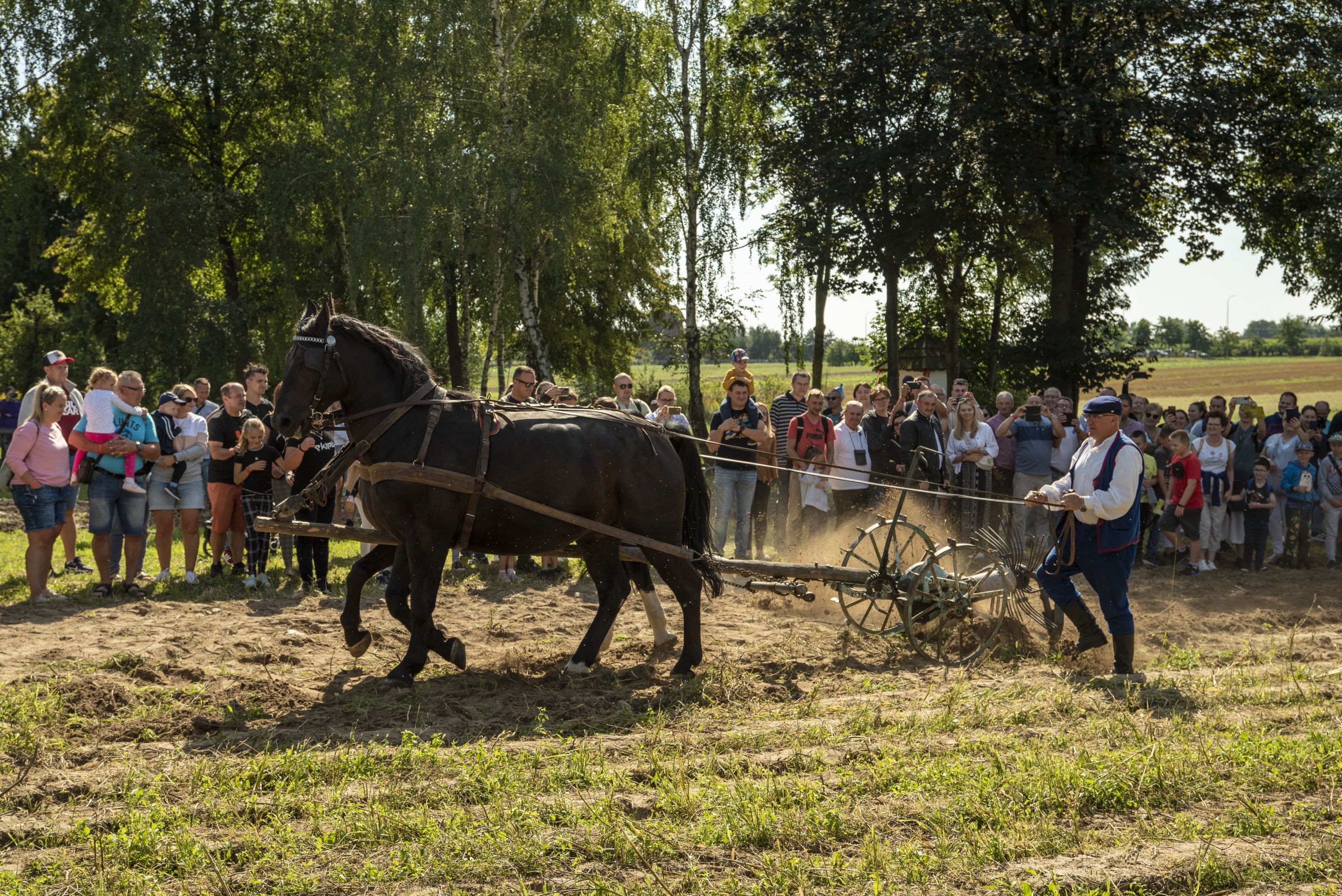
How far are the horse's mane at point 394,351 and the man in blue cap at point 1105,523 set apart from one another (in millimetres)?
4080

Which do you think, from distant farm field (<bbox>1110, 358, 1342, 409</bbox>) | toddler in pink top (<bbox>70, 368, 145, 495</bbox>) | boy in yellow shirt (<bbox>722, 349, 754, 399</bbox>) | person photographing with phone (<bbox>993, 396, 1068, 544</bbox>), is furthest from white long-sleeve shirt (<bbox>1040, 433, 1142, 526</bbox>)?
distant farm field (<bbox>1110, 358, 1342, 409</bbox>)

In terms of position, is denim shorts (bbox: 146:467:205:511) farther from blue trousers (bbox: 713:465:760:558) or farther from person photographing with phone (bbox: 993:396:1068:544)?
person photographing with phone (bbox: 993:396:1068:544)

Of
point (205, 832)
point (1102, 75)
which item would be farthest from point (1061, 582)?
point (1102, 75)

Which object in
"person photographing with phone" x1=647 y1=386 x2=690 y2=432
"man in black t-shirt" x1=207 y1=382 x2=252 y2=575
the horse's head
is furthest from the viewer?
"person photographing with phone" x1=647 y1=386 x2=690 y2=432

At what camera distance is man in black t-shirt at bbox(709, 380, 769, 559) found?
36.8 feet

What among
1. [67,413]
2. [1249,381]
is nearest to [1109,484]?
[67,413]

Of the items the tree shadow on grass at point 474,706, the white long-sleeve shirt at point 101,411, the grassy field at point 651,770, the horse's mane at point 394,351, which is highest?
the horse's mane at point 394,351

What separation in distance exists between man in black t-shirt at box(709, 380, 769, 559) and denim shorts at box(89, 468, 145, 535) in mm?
5406

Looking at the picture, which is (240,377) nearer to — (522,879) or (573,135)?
(573,135)

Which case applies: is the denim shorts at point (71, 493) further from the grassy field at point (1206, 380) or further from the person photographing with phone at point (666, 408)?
the grassy field at point (1206, 380)

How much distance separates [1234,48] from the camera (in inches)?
870

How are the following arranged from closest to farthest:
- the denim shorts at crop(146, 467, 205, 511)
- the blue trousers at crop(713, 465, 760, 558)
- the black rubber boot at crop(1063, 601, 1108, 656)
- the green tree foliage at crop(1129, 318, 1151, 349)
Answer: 1. the black rubber boot at crop(1063, 601, 1108, 656)
2. the denim shorts at crop(146, 467, 205, 511)
3. the blue trousers at crop(713, 465, 760, 558)
4. the green tree foliage at crop(1129, 318, 1151, 349)

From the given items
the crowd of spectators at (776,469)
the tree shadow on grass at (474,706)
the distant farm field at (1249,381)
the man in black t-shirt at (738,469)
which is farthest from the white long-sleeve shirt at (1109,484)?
the distant farm field at (1249,381)

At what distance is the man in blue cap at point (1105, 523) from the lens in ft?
22.8
